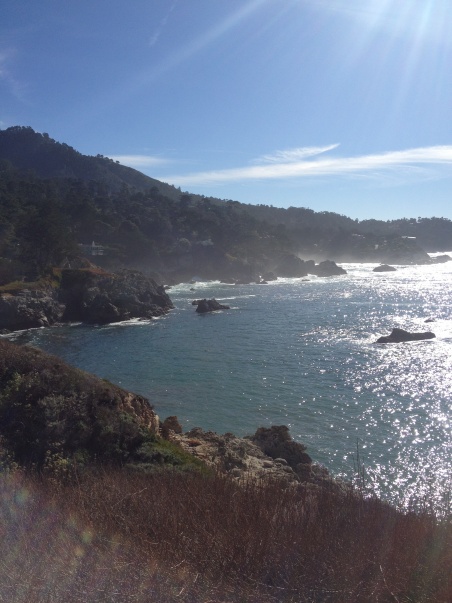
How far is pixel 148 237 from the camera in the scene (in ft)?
297

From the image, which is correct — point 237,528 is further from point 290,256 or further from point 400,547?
point 290,256

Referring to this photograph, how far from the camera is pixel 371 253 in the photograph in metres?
127

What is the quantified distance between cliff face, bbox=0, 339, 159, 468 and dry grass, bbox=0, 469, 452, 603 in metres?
3.33

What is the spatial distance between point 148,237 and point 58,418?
80885mm

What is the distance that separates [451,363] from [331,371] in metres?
6.60

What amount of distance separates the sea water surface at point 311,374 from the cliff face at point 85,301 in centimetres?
212

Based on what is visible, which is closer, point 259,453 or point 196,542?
point 196,542

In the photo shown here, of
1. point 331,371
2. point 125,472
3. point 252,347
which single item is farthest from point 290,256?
point 125,472

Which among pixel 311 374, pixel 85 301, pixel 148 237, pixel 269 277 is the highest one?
pixel 148 237

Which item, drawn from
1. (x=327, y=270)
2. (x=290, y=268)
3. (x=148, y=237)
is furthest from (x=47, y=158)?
(x=327, y=270)

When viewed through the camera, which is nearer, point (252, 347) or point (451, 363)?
point (451, 363)

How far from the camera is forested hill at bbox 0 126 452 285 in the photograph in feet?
185

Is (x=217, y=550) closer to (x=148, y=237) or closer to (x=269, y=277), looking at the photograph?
(x=269, y=277)

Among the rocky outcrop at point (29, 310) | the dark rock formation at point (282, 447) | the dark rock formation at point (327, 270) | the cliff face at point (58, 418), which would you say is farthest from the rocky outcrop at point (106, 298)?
the dark rock formation at point (327, 270)
